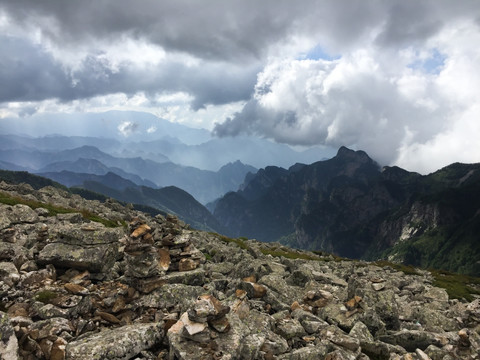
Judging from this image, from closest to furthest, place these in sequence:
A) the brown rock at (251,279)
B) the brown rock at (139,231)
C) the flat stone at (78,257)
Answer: the brown rock at (139,231) < the flat stone at (78,257) < the brown rock at (251,279)

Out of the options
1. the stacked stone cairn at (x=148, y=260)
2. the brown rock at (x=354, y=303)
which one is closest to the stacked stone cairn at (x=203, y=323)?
the stacked stone cairn at (x=148, y=260)

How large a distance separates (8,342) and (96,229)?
1016cm

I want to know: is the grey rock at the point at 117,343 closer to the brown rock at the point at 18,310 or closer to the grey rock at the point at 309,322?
the brown rock at the point at 18,310

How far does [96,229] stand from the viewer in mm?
19406

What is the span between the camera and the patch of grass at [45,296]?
45.9 feet

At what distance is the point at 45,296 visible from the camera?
46.7ft

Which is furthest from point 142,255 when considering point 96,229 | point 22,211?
point 22,211

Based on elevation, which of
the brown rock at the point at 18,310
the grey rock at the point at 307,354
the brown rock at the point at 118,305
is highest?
the brown rock at the point at 118,305

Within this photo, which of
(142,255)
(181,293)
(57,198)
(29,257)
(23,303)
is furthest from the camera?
(57,198)

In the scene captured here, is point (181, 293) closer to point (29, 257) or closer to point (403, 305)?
point (29, 257)

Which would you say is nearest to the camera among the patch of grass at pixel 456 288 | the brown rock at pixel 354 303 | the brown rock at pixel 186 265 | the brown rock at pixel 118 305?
the brown rock at pixel 118 305

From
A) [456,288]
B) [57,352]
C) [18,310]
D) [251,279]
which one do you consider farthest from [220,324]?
[456,288]

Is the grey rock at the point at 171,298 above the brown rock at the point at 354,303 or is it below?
above

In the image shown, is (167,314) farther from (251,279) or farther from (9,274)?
(251,279)
